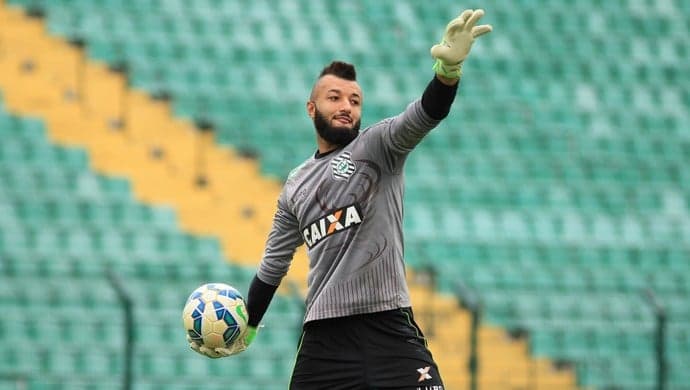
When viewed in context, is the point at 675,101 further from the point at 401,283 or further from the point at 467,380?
the point at 401,283

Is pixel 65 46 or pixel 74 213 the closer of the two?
pixel 74 213

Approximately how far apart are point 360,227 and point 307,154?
29.1 feet

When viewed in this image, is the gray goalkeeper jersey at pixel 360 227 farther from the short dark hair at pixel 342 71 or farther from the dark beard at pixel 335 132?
the short dark hair at pixel 342 71

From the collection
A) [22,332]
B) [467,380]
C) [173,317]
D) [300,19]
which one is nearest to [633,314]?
[467,380]

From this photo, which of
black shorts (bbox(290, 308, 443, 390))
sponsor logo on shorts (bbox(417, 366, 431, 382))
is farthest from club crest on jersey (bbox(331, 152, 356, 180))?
sponsor logo on shorts (bbox(417, 366, 431, 382))

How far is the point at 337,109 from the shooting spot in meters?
5.23

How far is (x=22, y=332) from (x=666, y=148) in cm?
792

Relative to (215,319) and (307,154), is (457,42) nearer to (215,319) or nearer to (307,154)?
(215,319)

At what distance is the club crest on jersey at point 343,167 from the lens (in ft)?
16.9

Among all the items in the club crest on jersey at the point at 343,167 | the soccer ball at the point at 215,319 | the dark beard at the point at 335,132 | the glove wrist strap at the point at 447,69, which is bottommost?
the soccer ball at the point at 215,319

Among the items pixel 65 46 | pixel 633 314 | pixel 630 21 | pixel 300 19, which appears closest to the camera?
pixel 633 314

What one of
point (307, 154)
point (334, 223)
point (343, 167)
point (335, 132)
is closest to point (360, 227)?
point (334, 223)

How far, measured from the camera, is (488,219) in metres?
13.7

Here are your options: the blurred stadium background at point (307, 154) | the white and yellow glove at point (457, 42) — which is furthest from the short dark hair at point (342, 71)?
the blurred stadium background at point (307, 154)
